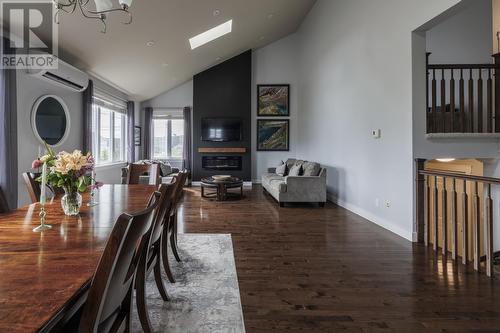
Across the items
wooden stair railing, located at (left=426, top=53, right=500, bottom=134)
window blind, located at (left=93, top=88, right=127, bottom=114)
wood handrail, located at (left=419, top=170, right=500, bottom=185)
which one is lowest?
wood handrail, located at (left=419, top=170, right=500, bottom=185)

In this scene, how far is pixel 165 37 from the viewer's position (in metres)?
5.32

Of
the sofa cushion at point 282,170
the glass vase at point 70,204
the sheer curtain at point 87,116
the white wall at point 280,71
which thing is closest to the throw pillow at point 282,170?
the sofa cushion at point 282,170

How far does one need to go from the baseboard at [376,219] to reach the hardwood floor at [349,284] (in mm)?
101

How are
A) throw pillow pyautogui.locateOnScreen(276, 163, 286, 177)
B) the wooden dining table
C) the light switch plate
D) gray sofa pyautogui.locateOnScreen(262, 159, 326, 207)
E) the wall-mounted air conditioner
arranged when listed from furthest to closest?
throw pillow pyautogui.locateOnScreen(276, 163, 286, 177) < gray sofa pyautogui.locateOnScreen(262, 159, 326, 207) < the light switch plate < the wall-mounted air conditioner < the wooden dining table

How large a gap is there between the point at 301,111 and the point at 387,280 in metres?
6.60

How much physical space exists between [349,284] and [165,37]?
5.16 metres

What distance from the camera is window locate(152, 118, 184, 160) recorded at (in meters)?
9.16

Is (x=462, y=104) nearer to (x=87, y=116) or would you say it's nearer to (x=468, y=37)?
(x=468, y=37)

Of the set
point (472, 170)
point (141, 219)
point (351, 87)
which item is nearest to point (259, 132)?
point (351, 87)

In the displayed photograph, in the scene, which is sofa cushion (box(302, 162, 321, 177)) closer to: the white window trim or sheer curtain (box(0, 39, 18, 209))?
the white window trim

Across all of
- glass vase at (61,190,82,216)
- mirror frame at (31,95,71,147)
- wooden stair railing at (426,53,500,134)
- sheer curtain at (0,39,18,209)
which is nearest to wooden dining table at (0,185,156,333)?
glass vase at (61,190,82,216)

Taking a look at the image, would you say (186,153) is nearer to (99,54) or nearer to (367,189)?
(99,54)

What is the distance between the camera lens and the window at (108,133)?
21.2 ft

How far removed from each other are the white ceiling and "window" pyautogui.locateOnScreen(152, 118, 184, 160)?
3.46 feet
